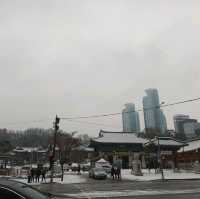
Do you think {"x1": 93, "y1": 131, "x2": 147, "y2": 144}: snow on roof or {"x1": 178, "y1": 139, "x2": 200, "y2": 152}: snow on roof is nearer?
{"x1": 178, "y1": 139, "x2": 200, "y2": 152}: snow on roof

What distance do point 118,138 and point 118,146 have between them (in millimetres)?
1985

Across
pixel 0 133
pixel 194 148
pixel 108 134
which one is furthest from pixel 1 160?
pixel 194 148

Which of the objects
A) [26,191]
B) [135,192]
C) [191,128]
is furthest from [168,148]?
[26,191]

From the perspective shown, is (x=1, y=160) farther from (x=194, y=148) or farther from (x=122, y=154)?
(x=194, y=148)

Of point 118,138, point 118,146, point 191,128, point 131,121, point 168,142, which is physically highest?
point 191,128

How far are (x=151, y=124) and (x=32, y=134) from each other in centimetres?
8003

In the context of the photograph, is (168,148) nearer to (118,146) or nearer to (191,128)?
(118,146)

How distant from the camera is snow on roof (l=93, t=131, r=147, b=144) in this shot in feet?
240

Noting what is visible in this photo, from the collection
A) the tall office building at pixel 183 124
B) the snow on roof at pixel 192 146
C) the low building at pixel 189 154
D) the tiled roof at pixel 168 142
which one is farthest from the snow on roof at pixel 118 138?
the tall office building at pixel 183 124

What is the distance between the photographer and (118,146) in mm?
73688

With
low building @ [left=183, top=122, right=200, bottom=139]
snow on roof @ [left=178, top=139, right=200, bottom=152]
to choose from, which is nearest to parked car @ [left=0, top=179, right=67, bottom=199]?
snow on roof @ [left=178, top=139, right=200, bottom=152]

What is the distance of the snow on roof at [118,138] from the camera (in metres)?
73.2

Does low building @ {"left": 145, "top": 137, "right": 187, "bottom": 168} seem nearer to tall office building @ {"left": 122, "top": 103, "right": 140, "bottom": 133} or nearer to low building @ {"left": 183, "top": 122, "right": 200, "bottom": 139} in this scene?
tall office building @ {"left": 122, "top": 103, "right": 140, "bottom": 133}

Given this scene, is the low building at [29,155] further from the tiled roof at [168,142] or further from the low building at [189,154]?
the low building at [189,154]
